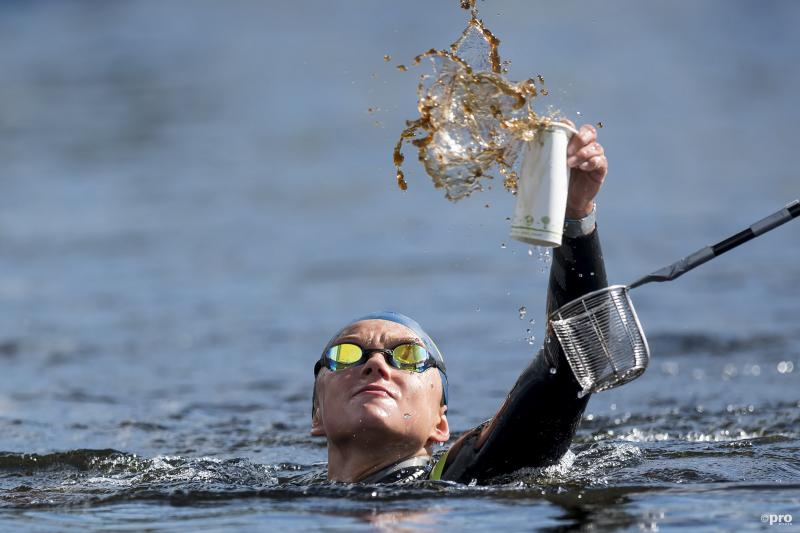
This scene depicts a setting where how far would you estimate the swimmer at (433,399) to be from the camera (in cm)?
591

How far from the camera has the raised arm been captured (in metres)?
5.88

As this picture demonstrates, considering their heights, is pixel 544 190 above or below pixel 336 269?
below

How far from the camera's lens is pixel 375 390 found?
6516mm

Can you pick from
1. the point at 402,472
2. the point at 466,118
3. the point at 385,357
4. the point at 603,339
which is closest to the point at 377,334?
the point at 385,357

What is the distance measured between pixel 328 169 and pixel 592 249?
795 inches

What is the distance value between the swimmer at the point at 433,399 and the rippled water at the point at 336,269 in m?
0.19

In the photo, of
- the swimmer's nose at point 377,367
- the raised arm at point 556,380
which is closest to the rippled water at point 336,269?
the raised arm at point 556,380

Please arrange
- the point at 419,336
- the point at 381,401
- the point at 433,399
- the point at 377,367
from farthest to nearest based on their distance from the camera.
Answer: the point at 419,336
the point at 433,399
the point at 377,367
the point at 381,401

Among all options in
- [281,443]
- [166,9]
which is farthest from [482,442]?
[166,9]

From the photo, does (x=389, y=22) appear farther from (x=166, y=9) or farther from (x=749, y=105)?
(x=749, y=105)

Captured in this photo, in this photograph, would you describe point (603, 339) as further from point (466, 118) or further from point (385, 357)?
point (385, 357)

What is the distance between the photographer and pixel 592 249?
592 cm

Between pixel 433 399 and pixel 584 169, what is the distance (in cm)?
166

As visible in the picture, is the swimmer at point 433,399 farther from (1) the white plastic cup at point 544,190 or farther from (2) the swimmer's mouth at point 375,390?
(1) the white plastic cup at point 544,190
